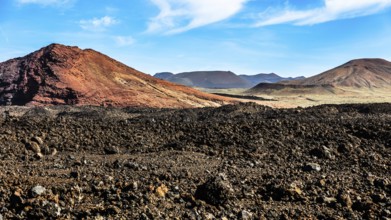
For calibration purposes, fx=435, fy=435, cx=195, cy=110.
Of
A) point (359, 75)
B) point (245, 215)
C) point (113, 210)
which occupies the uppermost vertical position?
point (359, 75)

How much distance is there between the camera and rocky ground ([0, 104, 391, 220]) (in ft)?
18.3

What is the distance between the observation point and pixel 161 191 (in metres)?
5.97

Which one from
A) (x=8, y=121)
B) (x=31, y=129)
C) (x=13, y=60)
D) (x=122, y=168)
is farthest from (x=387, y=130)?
(x=13, y=60)

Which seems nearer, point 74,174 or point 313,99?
point 74,174

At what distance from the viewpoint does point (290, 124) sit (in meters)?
11.4

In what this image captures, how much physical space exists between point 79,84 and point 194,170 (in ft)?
63.8

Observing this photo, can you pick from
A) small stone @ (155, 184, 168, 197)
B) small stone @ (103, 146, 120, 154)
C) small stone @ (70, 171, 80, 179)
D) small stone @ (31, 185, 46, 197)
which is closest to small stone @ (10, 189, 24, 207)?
small stone @ (31, 185, 46, 197)

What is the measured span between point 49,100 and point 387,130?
18773 mm

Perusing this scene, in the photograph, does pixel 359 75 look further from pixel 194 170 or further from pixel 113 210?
pixel 113 210

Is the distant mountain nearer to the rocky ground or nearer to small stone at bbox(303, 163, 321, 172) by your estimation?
the rocky ground

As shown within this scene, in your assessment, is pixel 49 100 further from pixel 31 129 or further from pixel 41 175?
pixel 41 175

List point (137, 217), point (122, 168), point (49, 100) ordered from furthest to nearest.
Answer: point (49, 100), point (122, 168), point (137, 217)

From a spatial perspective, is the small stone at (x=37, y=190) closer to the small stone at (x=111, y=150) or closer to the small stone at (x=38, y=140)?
the small stone at (x=111, y=150)

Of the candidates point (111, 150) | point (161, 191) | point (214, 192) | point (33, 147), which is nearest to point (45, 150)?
point (33, 147)
